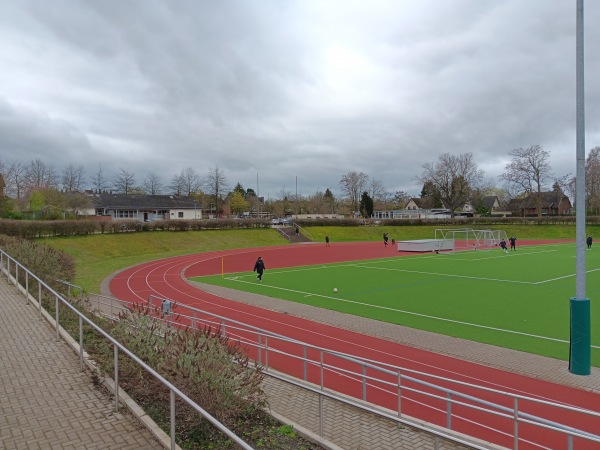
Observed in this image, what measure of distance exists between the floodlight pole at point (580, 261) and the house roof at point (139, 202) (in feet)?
247

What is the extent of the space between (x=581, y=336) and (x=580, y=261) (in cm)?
194

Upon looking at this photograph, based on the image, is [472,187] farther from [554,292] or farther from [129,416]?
[129,416]

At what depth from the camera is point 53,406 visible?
6352 mm

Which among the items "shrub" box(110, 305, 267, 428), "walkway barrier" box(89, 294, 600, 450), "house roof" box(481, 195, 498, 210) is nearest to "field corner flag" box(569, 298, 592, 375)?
"walkway barrier" box(89, 294, 600, 450)

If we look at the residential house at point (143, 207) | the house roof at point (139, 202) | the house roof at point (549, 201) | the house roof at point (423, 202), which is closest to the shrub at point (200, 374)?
the residential house at point (143, 207)

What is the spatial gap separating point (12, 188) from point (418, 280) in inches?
2955

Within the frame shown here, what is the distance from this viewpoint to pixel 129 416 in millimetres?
5980

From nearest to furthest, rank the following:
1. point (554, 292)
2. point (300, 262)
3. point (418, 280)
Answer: point (554, 292)
point (418, 280)
point (300, 262)

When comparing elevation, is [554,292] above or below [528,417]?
below

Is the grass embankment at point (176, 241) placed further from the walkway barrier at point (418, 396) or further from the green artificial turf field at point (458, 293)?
the walkway barrier at point (418, 396)

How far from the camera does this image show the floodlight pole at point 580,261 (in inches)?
433

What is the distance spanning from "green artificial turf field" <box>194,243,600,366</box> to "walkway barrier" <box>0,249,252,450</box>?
1214cm

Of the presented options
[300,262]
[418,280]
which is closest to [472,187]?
[300,262]

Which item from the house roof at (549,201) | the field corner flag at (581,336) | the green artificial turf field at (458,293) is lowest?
the green artificial turf field at (458,293)
